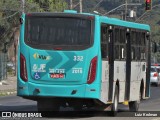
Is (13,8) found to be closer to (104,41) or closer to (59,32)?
(104,41)

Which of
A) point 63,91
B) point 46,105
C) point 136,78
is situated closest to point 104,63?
point 63,91

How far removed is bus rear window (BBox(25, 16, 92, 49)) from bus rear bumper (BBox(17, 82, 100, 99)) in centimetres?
117

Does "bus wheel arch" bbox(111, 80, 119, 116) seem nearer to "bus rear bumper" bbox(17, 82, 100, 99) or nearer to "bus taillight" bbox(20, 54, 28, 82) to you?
"bus rear bumper" bbox(17, 82, 100, 99)

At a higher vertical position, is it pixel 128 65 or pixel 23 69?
pixel 23 69

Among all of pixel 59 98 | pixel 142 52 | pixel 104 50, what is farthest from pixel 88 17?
pixel 142 52

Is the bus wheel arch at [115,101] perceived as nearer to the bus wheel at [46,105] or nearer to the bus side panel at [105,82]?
the bus side panel at [105,82]

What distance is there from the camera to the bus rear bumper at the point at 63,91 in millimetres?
18641

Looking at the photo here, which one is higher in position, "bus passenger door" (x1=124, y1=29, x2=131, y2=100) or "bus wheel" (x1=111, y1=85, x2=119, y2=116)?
"bus passenger door" (x1=124, y1=29, x2=131, y2=100)

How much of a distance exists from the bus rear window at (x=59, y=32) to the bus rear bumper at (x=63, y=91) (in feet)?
3.85

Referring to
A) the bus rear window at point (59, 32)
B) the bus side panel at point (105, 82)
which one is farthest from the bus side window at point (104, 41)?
the bus rear window at point (59, 32)

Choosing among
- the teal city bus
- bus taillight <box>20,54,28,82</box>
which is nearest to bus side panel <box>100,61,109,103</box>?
the teal city bus

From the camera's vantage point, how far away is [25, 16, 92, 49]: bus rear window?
1897 cm

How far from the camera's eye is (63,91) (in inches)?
738

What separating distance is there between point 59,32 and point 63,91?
1.76 m
